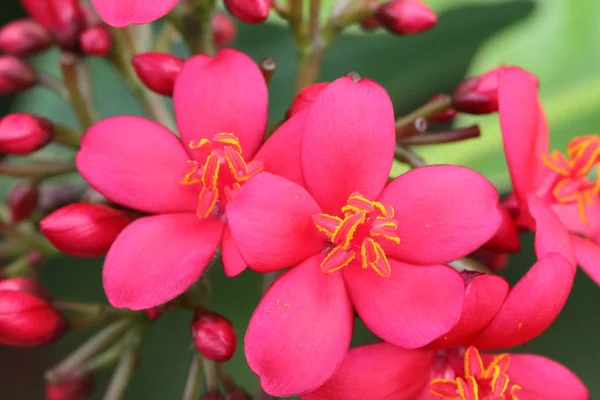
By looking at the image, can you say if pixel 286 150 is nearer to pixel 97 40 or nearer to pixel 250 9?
pixel 250 9

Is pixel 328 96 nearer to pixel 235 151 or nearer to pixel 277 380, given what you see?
pixel 235 151

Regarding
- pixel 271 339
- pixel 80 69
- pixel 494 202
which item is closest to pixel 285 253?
pixel 271 339

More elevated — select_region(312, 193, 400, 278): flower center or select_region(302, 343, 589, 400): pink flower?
select_region(312, 193, 400, 278): flower center

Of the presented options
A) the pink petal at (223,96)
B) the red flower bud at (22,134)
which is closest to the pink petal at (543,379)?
the pink petal at (223,96)

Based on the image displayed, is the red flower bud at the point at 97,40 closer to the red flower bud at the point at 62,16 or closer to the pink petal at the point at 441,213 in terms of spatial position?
the red flower bud at the point at 62,16

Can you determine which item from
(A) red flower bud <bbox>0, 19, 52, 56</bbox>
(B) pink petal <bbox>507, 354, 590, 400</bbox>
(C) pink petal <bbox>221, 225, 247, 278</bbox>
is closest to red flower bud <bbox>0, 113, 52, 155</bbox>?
(A) red flower bud <bbox>0, 19, 52, 56</bbox>

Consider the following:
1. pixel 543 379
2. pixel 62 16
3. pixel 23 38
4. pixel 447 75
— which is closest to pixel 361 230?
pixel 543 379

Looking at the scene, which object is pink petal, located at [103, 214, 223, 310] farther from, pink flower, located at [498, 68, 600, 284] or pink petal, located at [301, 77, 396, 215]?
pink flower, located at [498, 68, 600, 284]
